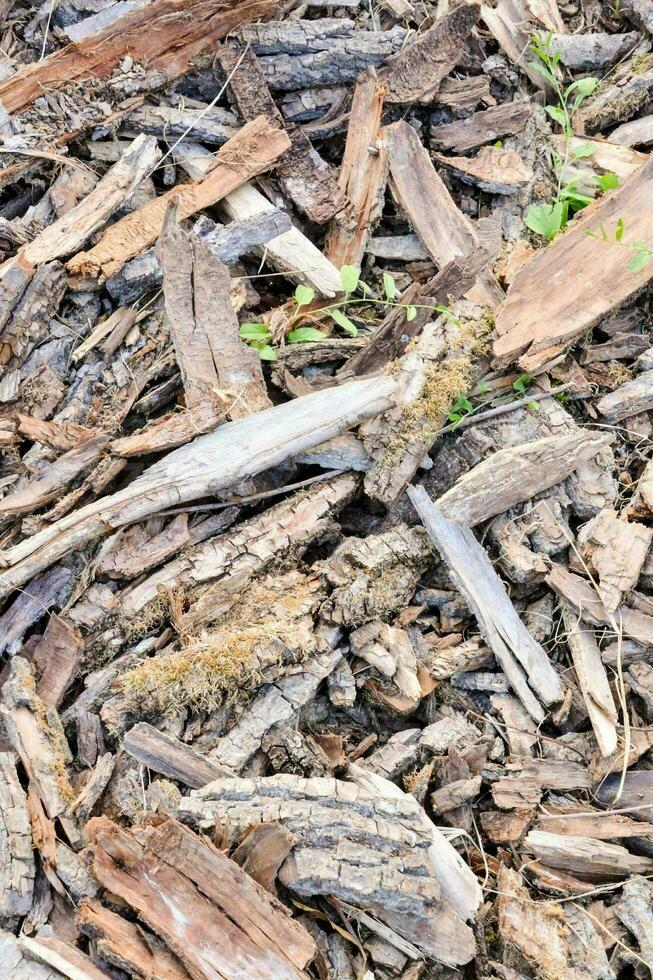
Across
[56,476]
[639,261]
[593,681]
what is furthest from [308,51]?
[593,681]

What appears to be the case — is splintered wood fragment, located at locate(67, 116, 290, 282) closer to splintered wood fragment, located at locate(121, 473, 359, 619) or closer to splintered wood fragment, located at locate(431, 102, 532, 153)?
splintered wood fragment, located at locate(431, 102, 532, 153)

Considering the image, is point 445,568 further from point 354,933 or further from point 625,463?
point 354,933

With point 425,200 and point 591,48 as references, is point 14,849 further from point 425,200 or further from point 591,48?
point 591,48

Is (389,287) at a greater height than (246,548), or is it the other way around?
(389,287)

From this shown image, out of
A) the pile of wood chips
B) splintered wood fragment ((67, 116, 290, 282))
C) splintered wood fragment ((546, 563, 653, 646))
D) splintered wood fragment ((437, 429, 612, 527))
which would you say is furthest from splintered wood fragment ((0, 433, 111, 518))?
splintered wood fragment ((546, 563, 653, 646))

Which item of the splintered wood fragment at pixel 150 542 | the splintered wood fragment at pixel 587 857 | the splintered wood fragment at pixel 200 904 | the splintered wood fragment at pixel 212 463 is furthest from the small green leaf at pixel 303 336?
the splintered wood fragment at pixel 587 857

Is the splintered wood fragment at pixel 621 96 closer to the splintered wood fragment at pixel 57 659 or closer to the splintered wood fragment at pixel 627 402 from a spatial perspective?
the splintered wood fragment at pixel 627 402
